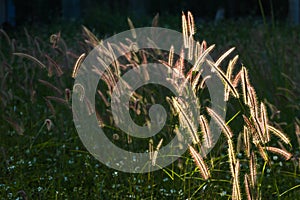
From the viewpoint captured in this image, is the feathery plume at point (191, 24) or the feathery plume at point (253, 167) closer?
the feathery plume at point (253, 167)

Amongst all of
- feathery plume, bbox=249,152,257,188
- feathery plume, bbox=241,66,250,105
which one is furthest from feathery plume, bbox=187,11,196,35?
feathery plume, bbox=249,152,257,188

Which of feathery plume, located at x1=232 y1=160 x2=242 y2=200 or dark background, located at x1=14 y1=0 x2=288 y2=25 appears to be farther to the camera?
dark background, located at x1=14 y1=0 x2=288 y2=25

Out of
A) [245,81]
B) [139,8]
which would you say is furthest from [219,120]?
[139,8]

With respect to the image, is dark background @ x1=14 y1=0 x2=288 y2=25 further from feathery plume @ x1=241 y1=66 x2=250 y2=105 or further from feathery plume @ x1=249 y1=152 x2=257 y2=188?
feathery plume @ x1=249 y1=152 x2=257 y2=188

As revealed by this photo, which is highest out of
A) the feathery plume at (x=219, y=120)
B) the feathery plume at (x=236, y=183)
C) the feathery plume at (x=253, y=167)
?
the feathery plume at (x=219, y=120)

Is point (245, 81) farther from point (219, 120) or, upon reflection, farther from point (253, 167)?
point (253, 167)

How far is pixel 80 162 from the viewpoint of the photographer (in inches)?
139

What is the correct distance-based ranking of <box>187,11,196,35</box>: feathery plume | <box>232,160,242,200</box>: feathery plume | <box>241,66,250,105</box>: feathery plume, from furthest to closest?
<box>187,11,196,35</box>: feathery plume
<box>241,66,250,105</box>: feathery plume
<box>232,160,242,200</box>: feathery plume

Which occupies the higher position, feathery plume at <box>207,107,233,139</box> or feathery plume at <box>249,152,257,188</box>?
feathery plume at <box>207,107,233,139</box>

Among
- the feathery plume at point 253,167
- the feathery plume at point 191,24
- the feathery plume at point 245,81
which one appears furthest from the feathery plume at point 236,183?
the feathery plume at point 191,24

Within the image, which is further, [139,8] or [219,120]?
[139,8]

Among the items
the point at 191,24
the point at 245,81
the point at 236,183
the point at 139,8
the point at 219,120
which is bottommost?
the point at 236,183

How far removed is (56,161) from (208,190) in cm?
→ 123

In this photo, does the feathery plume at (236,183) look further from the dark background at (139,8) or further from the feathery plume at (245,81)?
the dark background at (139,8)
